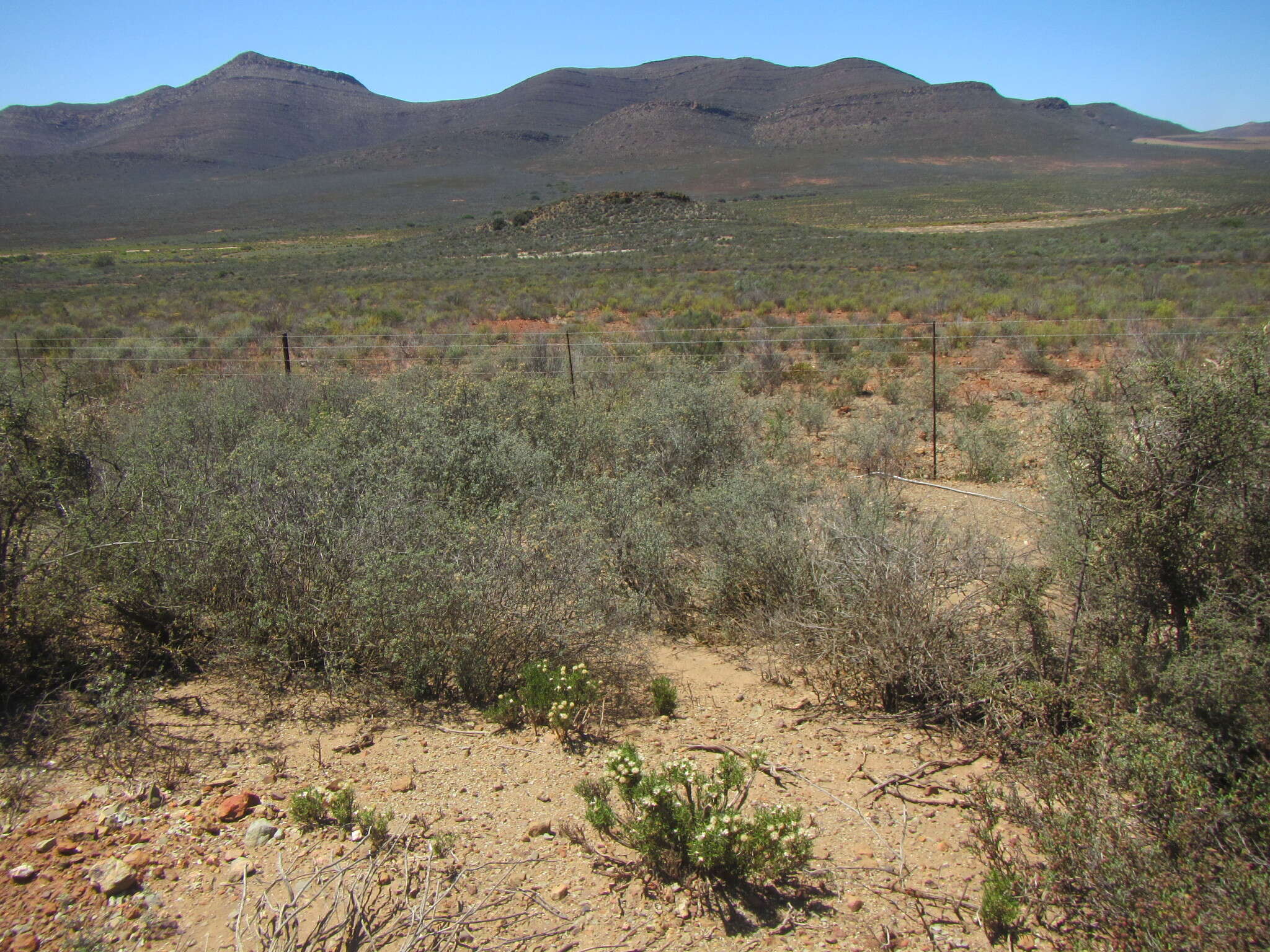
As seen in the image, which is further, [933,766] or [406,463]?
[406,463]

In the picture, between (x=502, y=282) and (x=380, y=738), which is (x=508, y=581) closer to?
(x=380, y=738)

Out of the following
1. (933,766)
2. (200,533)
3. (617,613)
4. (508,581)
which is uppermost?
(200,533)

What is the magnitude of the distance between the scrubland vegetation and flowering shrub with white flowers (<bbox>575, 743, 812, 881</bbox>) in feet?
0.05

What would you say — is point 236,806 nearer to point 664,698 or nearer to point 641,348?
point 664,698

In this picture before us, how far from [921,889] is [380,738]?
2.48 meters

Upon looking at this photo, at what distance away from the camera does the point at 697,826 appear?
2.99 meters

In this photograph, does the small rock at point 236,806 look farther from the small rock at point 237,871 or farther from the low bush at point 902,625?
the low bush at point 902,625

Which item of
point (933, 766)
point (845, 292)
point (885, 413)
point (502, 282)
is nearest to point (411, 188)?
point (502, 282)

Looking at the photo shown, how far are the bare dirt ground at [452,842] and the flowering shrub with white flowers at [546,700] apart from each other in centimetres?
9

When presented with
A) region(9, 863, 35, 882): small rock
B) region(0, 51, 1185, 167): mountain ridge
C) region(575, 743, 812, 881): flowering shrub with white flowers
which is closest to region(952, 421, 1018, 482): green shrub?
region(575, 743, 812, 881): flowering shrub with white flowers

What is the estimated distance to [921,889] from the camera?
304cm

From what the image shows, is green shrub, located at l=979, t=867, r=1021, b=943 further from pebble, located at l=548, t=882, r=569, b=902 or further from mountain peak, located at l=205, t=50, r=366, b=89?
mountain peak, located at l=205, t=50, r=366, b=89

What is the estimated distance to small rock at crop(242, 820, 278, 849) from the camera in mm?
3098

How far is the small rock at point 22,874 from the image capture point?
2.85 m
